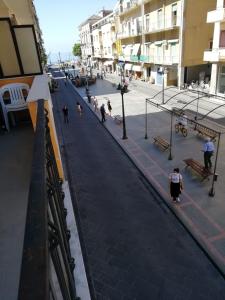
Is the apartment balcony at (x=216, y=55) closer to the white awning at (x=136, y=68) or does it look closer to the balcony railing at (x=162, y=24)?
the balcony railing at (x=162, y=24)

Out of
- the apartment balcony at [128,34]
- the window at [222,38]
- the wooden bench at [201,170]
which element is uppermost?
the apartment balcony at [128,34]

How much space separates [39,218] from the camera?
151cm

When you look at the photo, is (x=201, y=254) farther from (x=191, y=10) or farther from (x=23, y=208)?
(x=191, y=10)

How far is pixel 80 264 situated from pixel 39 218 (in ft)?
16.5

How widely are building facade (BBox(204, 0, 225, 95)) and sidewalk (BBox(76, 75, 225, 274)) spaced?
8.07m

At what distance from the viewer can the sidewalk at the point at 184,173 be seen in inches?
346

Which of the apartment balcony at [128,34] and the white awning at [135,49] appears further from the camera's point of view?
the white awning at [135,49]

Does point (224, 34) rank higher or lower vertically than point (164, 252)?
higher

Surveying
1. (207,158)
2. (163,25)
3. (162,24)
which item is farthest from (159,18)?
(207,158)

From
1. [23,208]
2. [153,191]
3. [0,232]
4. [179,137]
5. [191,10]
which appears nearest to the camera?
[0,232]

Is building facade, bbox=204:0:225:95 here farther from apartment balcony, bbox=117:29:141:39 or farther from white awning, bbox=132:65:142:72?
white awning, bbox=132:65:142:72

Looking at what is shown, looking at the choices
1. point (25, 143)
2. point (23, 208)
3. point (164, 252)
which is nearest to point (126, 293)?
point (164, 252)

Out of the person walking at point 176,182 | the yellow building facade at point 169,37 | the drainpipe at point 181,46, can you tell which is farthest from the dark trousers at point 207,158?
the drainpipe at point 181,46

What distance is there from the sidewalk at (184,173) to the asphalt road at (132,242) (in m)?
0.42
